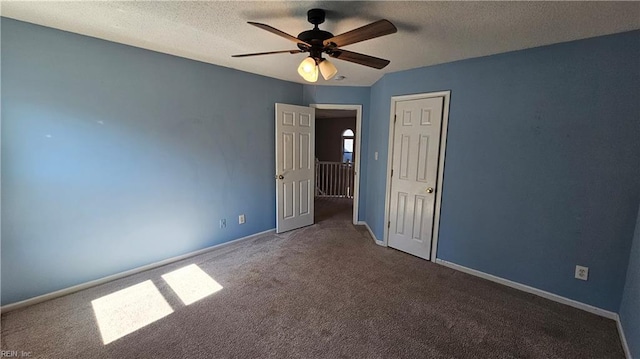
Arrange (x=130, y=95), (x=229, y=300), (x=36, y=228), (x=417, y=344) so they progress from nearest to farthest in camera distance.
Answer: (x=417, y=344) < (x=36, y=228) < (x=229, y=300) < (x=130, y=95)

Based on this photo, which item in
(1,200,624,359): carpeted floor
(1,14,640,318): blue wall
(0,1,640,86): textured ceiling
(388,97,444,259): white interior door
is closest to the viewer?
(0,1,640,86): textured ceiling

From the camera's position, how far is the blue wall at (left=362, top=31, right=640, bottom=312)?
6.91 ft

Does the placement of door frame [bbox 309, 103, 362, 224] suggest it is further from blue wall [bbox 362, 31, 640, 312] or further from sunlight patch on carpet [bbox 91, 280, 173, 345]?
sunlight patch on carpet [bbox 91, 280, 173, 345]

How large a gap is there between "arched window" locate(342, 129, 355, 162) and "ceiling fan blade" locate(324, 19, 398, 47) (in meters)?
8.70

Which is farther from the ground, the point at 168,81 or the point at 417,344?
the point at 168,81

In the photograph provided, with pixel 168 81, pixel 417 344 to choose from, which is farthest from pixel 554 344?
pixel 168 81

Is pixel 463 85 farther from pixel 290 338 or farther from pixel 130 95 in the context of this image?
pixel 130 95

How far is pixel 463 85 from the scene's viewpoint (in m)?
2.84

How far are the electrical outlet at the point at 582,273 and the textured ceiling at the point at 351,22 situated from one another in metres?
1.91

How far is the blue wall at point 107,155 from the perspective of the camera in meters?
2.14

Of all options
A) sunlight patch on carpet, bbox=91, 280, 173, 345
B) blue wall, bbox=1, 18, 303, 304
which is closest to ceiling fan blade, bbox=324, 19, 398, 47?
blue wall, bbox=1, 18, 303, 304

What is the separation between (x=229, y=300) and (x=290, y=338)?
2.43 feet

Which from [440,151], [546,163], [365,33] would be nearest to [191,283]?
[365,33]

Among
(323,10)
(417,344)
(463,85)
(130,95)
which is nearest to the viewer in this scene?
(323,10)
